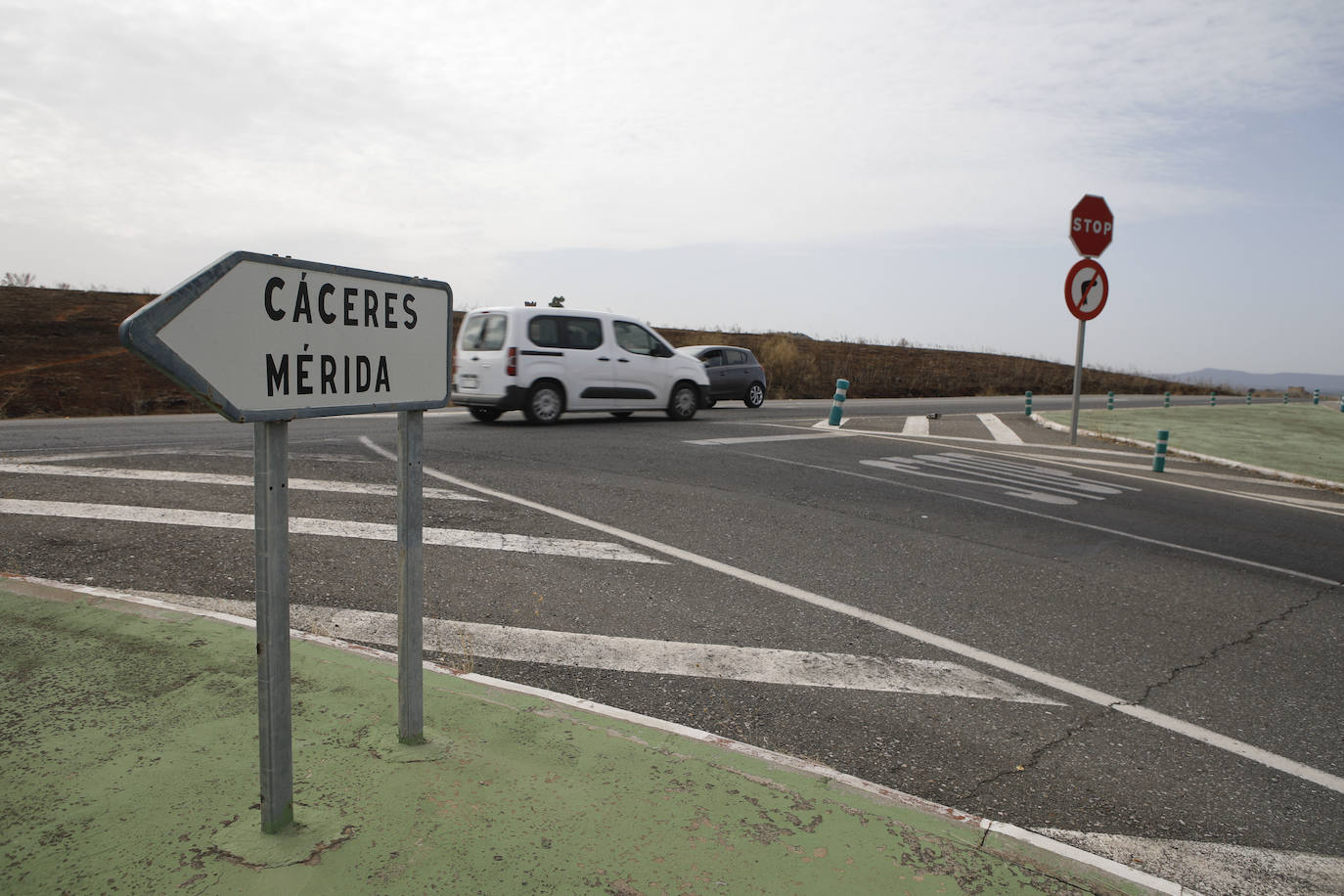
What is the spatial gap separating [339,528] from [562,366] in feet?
26.6

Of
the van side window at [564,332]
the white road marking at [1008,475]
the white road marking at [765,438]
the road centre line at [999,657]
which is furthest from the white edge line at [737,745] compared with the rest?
the van side window at [564,332]

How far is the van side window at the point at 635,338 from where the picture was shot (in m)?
15.2

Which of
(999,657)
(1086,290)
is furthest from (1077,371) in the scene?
(999,657)

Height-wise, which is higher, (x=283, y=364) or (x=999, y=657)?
(x=283, y=364)

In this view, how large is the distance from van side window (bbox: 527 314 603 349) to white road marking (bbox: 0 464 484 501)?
20.5 feet

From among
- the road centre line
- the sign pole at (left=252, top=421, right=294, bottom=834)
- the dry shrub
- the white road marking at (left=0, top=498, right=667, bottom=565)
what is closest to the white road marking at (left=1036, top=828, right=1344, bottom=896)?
the road centre line

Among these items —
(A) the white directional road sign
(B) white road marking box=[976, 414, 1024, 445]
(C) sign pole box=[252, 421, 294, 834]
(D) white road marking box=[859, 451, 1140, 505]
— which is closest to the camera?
(A) the white directional road sign

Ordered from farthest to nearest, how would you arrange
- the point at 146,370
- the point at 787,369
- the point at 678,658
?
1. the point at 787,369
2. the point at 146,370
3. the point at 678,658

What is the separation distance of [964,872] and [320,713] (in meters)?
2.25

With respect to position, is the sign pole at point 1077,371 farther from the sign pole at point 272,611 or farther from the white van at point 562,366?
the sign pole at point 272,611

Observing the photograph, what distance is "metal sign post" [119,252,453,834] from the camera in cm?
196

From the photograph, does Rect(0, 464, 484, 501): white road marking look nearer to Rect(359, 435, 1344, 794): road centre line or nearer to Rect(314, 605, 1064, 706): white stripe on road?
Rect(359, 435, 1344, 794): road centre line

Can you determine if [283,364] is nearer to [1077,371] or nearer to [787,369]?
[1077,371]

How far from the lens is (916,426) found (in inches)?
652
